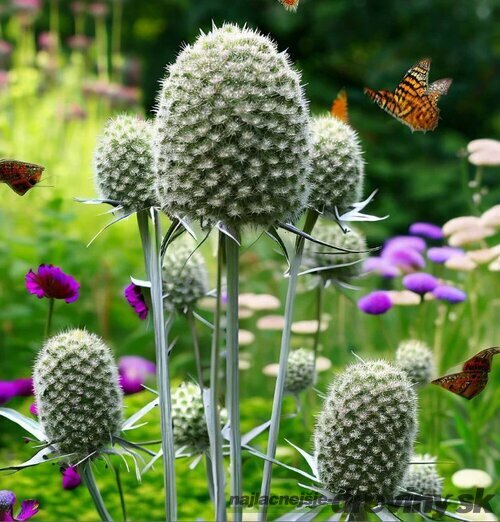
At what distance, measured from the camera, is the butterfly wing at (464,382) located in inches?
80.7

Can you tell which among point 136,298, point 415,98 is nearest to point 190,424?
point 136,298

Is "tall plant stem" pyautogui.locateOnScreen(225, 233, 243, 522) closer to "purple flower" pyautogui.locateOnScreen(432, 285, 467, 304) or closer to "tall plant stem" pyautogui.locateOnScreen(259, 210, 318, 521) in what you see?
"tall plant stem" pyautogui.locateOnScreen(259, 210, 318, 521)

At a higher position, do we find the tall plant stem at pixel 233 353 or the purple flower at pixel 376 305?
the purple flower at pixel 376 305

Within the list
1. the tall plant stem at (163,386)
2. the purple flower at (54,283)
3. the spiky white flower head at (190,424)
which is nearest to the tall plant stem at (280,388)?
the tall plant stem at (163,386)

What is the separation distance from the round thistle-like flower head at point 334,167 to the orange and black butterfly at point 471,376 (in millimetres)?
534

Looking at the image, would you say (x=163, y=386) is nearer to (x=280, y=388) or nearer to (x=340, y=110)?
(x=280, y=388)

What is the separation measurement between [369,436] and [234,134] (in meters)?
0.78

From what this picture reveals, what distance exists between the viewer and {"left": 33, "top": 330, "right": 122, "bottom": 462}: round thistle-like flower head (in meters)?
2.13

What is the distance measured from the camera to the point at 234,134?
1766mm

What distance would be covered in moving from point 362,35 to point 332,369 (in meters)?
6.77

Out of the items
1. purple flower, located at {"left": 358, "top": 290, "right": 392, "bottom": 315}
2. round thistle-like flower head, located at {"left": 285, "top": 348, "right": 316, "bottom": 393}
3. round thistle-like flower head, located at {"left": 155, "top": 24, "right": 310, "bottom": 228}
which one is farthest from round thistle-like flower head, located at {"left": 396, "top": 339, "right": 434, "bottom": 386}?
round thistle-like flower head, located at {"left": 155, "top": 24, "right": 310, "bottom": 228}

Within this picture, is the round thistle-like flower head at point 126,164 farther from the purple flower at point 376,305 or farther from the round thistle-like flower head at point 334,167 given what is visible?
the purple flower at point 376,305

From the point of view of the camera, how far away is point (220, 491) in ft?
6.46

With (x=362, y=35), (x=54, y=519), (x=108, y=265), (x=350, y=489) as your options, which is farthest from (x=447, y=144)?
(x=350, y=489)
